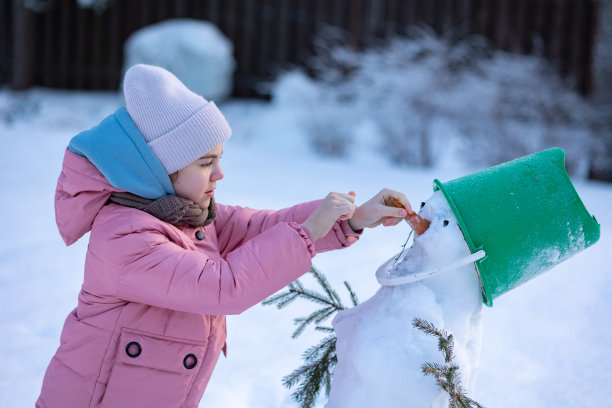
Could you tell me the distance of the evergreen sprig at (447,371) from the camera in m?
1.48

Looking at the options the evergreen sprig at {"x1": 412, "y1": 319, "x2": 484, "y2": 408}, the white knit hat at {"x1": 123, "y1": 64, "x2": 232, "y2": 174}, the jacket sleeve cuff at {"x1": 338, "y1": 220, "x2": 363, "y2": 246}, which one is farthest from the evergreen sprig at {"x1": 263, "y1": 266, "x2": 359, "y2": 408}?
the white knit hat at {"x1": 123, "y1": 64, "x2": 232, "y2": 174}

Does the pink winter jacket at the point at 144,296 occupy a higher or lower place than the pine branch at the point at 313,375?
higher

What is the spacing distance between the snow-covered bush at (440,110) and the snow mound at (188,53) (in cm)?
142

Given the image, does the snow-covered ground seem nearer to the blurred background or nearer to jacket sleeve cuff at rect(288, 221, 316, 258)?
jacket sleeve cuff at rect(288, 221, 316, 258)

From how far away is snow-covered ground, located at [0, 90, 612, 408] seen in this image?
2432 mm

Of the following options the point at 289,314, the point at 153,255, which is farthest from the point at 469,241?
the point at 289,314

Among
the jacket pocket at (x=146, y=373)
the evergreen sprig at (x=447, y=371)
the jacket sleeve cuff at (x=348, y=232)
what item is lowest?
the jacket pocket at (x=146, y=373)

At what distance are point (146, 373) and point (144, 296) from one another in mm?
225

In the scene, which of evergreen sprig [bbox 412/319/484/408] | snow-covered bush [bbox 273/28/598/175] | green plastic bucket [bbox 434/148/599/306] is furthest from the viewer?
snow-covered bush [bbox 273/28/598/175]

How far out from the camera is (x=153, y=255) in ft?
5.11

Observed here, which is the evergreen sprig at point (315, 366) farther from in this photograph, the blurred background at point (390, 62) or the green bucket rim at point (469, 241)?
the blurred background at point (390, 62)

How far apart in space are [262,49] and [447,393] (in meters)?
8.94

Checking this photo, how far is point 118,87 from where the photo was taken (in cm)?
966

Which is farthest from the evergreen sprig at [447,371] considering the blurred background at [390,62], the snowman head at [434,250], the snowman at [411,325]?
the blurred background at [390,62]
